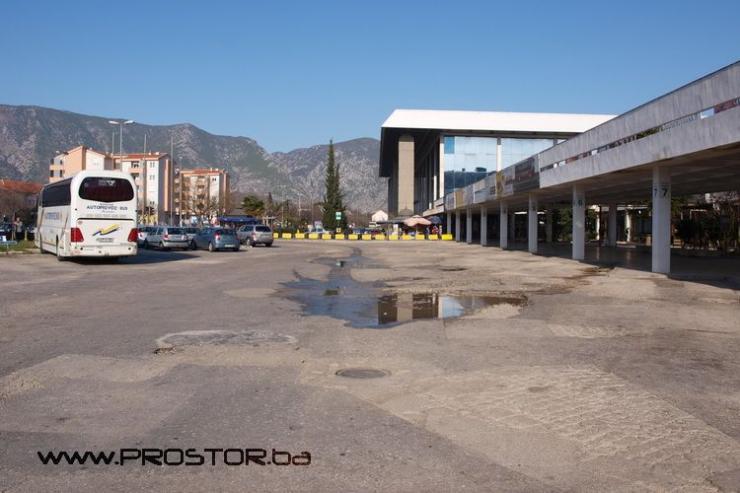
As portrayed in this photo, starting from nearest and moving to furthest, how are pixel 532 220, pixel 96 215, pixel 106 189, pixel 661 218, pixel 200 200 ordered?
pixel 661 218
pixel 96 215
pixel 106 189
pixel 532 220
pixel 200 200

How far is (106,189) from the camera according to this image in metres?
25.9

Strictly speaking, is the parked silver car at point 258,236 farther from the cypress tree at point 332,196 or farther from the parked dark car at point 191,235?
the cypress tree at point 332,196

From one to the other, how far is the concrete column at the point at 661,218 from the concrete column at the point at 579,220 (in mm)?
8571

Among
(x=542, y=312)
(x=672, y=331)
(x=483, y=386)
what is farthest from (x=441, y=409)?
(x=542, y=312)

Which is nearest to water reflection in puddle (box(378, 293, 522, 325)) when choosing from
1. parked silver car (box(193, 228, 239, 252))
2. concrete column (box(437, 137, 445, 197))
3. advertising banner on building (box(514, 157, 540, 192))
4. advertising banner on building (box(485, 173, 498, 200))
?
advertising banner on building (box(514, 157, 540, 192))

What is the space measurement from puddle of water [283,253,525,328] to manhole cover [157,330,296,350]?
2018 mm

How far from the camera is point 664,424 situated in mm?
5934

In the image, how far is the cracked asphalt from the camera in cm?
478

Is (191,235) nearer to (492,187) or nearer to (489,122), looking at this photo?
(492,187)

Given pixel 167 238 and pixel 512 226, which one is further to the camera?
pixel 512 226

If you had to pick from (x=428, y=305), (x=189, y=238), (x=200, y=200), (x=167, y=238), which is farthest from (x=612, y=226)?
(x=200, y=200)

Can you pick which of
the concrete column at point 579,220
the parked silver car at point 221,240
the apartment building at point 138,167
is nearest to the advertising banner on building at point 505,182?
the concrete column at point 579,220

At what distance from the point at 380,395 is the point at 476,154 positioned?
7380 cm

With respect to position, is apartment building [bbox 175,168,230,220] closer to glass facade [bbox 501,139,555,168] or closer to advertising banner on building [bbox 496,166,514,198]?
glass facade [bbox 501,139,555,168]
